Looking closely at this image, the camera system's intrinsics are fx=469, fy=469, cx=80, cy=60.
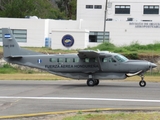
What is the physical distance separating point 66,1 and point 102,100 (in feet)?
272

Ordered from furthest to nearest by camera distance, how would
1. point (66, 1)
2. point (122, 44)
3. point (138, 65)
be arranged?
point (66, 1), point (122, 44), point (138, 65)

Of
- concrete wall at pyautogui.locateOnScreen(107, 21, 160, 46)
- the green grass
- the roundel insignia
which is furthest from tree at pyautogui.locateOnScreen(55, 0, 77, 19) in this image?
the green grass

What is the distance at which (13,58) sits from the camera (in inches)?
1076

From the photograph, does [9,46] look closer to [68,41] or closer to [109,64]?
[109,64]

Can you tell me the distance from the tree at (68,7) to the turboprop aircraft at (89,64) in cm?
6915

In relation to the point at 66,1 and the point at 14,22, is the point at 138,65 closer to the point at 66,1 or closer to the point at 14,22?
the point at 14,22

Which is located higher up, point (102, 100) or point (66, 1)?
point (66, 1)

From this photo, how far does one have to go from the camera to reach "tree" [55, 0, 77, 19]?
317ft

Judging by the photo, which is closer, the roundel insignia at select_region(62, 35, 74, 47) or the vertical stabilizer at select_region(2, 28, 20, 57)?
the vertical stabilizer at select_region(2, 28, 20, 57)

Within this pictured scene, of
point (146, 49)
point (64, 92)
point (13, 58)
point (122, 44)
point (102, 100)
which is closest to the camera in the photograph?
point (102, 100)

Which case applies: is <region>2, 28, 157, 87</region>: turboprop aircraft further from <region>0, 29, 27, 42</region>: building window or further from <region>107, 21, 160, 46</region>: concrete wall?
<region>107, 21, 160, 46</region>: concrete wall

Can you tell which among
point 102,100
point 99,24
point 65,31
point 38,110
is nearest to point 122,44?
point 99,24

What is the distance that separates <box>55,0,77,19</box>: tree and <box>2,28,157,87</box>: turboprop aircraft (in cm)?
6915

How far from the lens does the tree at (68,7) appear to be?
9662 cm
